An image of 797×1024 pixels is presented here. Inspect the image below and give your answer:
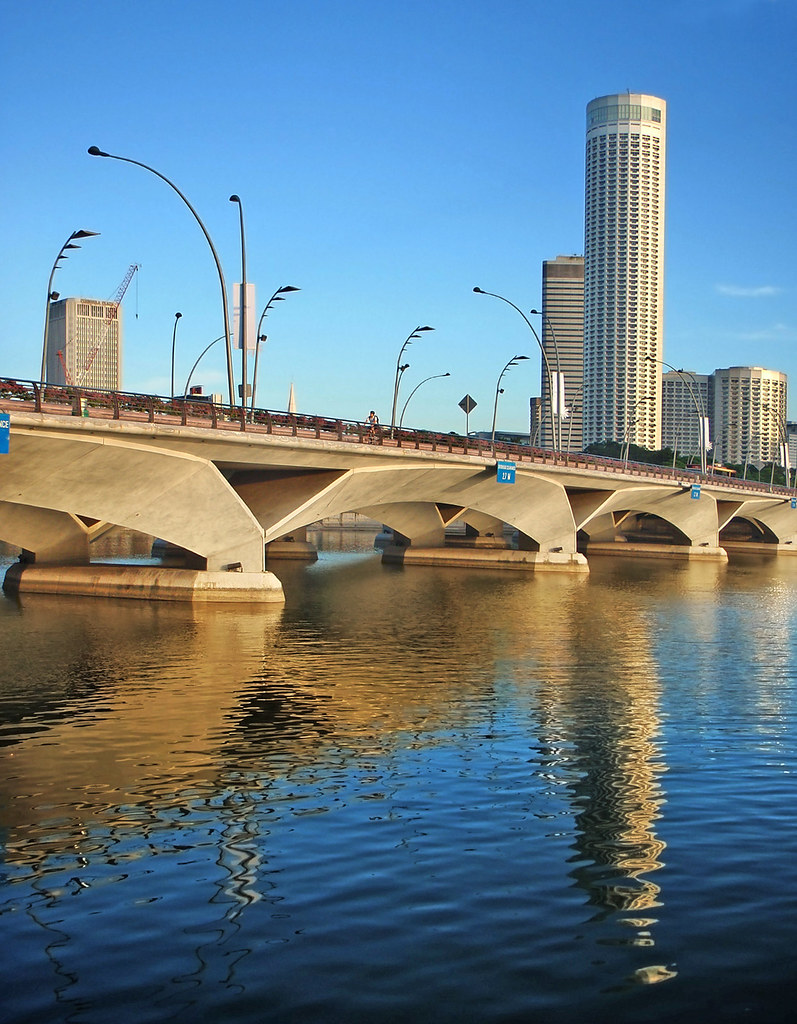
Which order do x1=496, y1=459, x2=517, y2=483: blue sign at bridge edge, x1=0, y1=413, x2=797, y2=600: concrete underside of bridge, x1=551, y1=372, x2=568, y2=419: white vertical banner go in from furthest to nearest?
x1=551, y1=372, x2=568, y2=419: white vertical banner < x1=496, y1=459, x2=517, y2=483: blue sign at bridge edge < x1=0, y1=413, x2=797, y2=600: concrete underside of bridge

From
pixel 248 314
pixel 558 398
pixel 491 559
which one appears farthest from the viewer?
pixel 491 559

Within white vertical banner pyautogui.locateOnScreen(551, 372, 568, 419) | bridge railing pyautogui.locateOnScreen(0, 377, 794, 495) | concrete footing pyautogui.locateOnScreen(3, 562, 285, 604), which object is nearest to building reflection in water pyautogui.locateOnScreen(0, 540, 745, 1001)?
concrete footing pyautogui.locateOnScreen(3, 562, 285, 604)

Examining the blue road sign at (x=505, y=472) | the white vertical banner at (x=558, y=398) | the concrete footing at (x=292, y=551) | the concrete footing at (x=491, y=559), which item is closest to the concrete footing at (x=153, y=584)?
the blue road sign at (x=505, y=472)

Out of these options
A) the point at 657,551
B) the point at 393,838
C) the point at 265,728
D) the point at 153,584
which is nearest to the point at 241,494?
the point at 153,584

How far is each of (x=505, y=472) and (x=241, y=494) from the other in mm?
15109

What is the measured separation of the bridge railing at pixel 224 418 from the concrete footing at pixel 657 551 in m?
27.7

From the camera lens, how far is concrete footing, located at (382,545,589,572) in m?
71.1

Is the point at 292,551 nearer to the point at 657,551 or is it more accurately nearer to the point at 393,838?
the point at 657,551

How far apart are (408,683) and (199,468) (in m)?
17.5

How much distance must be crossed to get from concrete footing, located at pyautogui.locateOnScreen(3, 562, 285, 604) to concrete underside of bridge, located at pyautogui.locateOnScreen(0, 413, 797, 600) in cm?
9

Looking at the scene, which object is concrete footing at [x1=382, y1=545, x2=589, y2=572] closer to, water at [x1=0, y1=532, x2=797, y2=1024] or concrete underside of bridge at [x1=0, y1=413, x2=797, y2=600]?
concrete underside of bridge at [x1=0, y1=413, x2=797, y2=600]

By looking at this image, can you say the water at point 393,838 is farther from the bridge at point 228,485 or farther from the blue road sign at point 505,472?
the blue road sign at point 505,472

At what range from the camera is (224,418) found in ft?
141

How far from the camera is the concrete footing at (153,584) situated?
4459 centimetres
